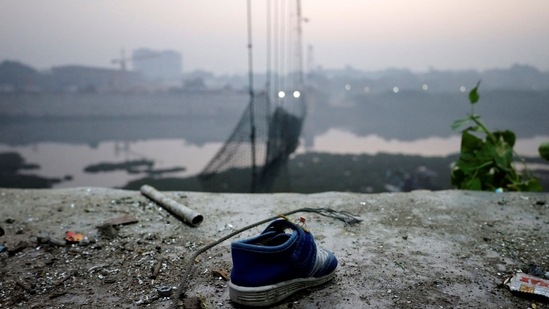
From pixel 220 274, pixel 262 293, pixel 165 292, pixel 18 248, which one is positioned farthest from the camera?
pixel 18 248

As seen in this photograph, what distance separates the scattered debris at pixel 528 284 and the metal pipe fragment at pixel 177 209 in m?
2.03

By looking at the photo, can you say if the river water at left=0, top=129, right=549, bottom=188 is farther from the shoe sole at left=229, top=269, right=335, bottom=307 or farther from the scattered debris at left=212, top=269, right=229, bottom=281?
the shoe sole at left=229, top=269, right=335, bottom=307

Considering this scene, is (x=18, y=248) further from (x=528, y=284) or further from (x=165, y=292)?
(x=528, y=284)

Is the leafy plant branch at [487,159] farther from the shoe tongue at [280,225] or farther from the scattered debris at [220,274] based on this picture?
A: the scattered debris at [220,274]

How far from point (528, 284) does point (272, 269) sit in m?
1.36

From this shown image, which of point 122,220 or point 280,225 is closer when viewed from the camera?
point 280,225

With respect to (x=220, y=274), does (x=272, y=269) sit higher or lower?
higher

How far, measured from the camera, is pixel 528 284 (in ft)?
5.94

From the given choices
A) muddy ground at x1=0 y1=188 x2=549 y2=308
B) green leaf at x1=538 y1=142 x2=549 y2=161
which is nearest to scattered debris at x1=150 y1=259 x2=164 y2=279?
muddy ground at x1=0 y1=188 x2=549 y2=308

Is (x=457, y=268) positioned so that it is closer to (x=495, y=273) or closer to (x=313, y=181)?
(x=495, y=273)

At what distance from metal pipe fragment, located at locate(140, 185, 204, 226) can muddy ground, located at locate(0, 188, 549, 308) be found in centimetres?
7

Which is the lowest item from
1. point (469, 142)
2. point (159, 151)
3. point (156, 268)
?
point (159, 151)

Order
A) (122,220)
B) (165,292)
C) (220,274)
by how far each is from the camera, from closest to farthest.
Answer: (165,292) → (220,274) → (122,220)

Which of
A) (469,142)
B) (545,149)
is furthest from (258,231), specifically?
(545,149)
